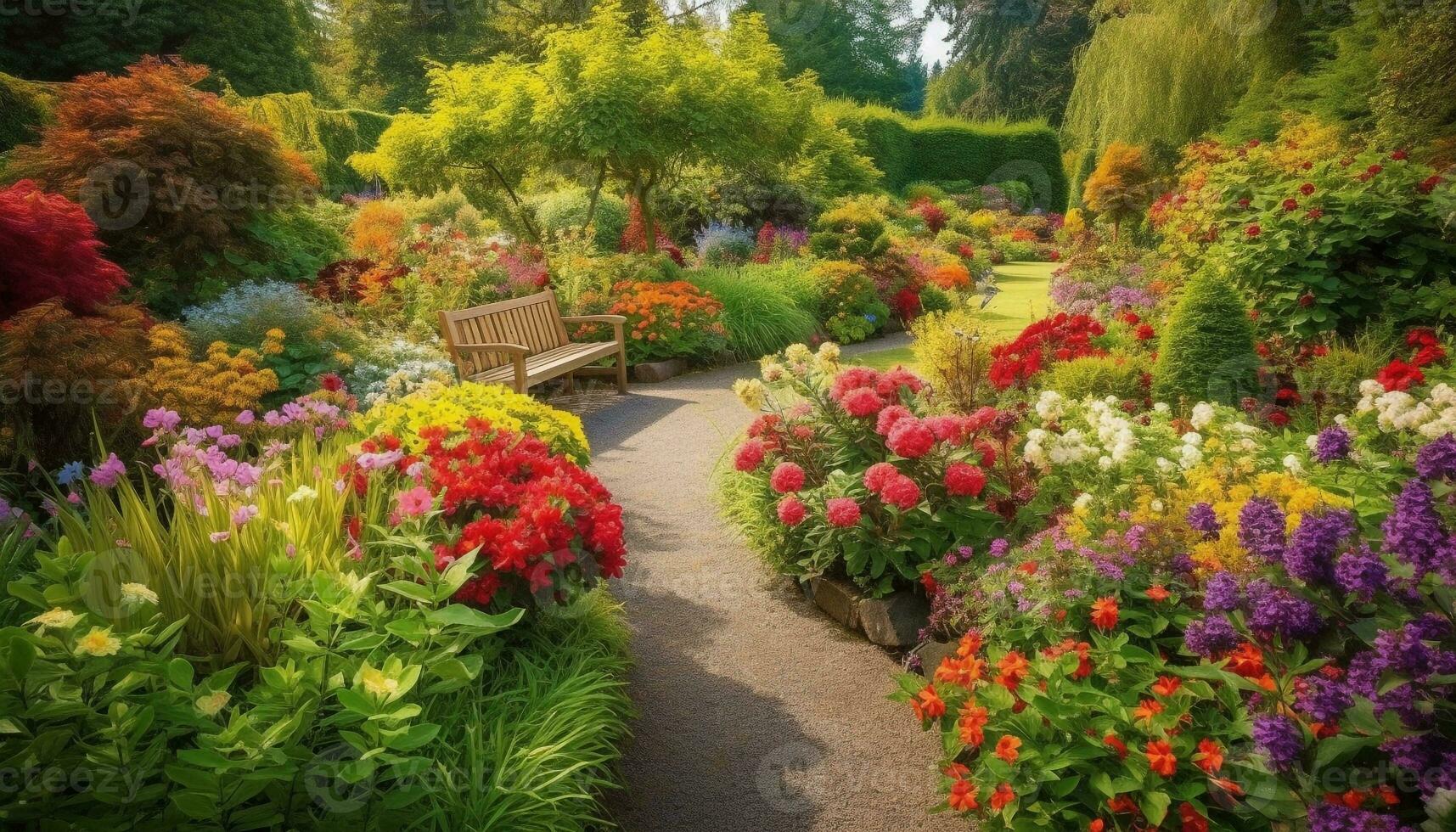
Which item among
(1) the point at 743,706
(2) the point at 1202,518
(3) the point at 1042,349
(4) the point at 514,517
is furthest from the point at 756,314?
(2) the point at 1202,518

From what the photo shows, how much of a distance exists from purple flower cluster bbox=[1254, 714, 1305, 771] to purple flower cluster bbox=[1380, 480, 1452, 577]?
443 mm

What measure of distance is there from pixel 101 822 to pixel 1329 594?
2.73m

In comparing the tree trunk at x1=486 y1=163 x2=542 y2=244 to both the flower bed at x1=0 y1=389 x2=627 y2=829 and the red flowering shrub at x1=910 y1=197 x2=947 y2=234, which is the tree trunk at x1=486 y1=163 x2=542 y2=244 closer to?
the red flowering shrub at x1=910 y1=197 x2=947 y2=234

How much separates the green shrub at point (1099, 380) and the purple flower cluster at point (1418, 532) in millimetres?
3214

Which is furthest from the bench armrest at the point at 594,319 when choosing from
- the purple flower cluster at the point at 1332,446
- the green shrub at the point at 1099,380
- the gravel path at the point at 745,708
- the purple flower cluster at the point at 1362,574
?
the purple flower cluster at the point at 1362,574

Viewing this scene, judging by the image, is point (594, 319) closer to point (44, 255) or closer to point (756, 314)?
point (756, 314)

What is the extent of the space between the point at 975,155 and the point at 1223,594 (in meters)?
26.3

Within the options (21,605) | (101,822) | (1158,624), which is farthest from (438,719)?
(1158,624)

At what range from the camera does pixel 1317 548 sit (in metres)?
1.85

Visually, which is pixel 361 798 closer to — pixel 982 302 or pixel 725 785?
pixel 725 785

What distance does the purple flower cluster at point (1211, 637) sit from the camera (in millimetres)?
2141

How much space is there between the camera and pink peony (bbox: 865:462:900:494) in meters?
3.44

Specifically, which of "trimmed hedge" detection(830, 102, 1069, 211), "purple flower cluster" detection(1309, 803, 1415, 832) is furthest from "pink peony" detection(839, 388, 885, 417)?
"trimmed hedge" detection(830, 102, 1069, 211)

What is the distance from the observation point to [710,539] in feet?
15.4
